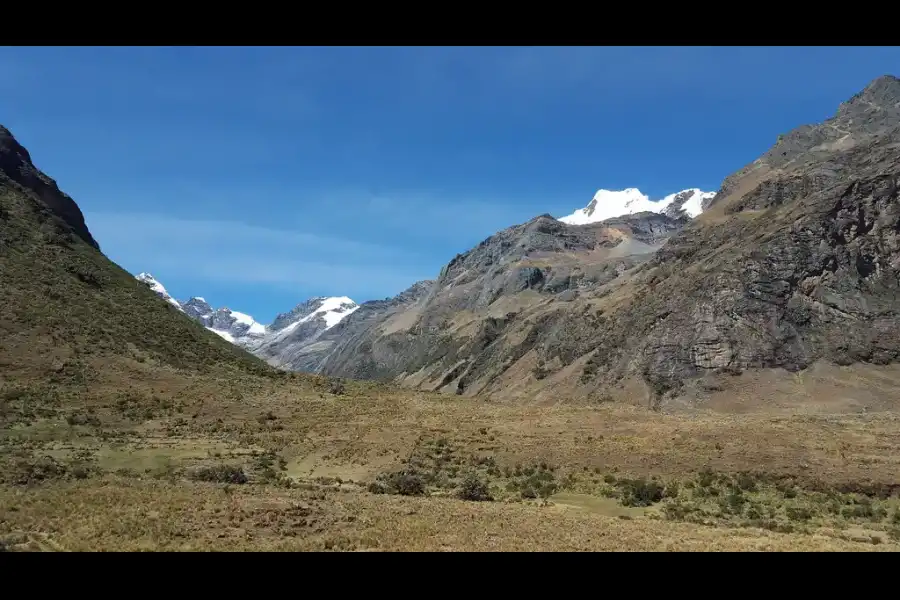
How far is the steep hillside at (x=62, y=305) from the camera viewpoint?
63312mm

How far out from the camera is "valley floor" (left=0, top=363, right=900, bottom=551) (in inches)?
917

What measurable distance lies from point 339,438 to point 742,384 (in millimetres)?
58716

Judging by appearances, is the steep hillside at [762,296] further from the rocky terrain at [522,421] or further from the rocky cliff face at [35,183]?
the rocky cliff face at [35,183]

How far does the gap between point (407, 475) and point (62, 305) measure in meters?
56.9

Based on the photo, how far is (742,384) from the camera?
82.5 meters

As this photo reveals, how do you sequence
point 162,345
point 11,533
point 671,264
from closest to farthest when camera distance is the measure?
point 11,533 < point 162,345 < point 671,264

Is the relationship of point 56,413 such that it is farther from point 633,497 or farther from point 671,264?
point 671,264

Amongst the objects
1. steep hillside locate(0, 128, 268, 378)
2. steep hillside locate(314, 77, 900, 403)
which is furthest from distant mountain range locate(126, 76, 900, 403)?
steep hillside locate(0, 128, 268, 378)

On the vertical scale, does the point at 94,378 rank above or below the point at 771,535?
above

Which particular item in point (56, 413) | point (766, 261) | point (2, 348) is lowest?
point (56, 413)

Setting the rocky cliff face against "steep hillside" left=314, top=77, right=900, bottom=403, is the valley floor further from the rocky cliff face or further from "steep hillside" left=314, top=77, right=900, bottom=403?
the rocky cliff face

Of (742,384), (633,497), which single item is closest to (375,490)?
(633,497)

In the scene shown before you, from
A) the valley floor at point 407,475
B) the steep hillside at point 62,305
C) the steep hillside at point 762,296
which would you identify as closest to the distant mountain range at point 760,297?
the steep hillside at point 762,296
